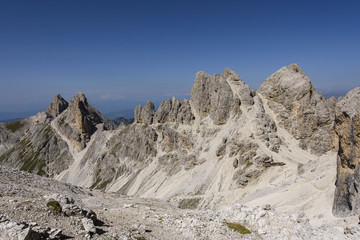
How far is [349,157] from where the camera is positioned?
4591cm

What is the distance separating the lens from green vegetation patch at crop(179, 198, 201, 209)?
104094mm

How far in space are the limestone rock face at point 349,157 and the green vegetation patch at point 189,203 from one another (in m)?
65.9

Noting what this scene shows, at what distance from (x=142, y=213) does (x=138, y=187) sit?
115 metres

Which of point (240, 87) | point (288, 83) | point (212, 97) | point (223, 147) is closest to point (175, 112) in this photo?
point (212, 97)

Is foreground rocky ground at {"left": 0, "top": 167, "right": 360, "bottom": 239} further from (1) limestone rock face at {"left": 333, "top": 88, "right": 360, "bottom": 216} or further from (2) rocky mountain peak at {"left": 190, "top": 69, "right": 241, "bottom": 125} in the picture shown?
(2) rocky mountain peak at {"left": 190, "top": 69, "right": 241, "bottom": 125}

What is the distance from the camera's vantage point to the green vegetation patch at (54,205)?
24.4 m

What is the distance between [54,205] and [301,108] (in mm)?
141539

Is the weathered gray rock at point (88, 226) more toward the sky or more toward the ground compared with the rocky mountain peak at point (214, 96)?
more toward the ground

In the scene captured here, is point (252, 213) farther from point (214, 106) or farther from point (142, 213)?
point (214, 106)

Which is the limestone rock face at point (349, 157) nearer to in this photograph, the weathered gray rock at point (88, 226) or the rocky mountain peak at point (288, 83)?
the weathered gray rock at point (88, 226)

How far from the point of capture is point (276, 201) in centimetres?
7281

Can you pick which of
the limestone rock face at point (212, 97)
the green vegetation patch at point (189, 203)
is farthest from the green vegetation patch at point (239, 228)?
the limestone rock face at point (212, 97)

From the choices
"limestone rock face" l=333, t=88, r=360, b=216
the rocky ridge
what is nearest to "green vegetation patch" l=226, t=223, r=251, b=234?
"limestone rock face" l=333, t=88, r=360, b=216

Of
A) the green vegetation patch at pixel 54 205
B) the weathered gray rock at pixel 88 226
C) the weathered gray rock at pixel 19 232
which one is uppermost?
the weathered gray rock at pixel 19 232
